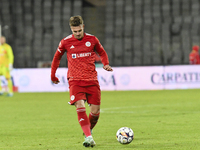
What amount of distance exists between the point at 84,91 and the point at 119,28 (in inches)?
822

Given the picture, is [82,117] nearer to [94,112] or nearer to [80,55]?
[94,112]

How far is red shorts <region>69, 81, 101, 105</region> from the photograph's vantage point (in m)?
5.43

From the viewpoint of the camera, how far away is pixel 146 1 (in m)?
26.3

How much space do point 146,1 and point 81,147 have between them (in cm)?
2194

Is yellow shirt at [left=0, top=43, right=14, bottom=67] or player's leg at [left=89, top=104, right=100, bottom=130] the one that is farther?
yellow shirt at [left=0, top=43, right=14, bottom=67]

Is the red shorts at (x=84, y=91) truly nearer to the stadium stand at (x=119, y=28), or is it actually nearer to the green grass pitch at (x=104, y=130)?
the green grass pitch at (x=104, y=130)

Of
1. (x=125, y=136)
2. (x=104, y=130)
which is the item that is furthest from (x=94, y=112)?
(x=104, y=130)

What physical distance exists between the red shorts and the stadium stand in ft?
63.6

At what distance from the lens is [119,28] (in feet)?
85.6

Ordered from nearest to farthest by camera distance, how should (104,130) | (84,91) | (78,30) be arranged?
(78,30) < (84,91) < (104,130)

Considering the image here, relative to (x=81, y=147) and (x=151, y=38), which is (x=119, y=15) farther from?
(x=81, y=147)

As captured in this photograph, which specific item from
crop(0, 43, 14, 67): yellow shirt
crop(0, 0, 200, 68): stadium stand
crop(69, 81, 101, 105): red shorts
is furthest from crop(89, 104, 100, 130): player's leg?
crop(0, 0, 200, 68): stadium stand

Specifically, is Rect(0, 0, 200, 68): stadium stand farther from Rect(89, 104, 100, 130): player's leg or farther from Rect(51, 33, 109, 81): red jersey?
Rect(51, 33, 109, 81): red jersey

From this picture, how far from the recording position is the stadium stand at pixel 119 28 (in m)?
25.6
